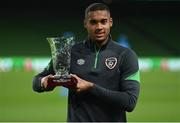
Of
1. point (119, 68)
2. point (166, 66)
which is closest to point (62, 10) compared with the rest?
point (166, 66)

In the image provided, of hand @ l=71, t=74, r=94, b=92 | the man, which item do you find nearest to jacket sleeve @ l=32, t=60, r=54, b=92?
the man

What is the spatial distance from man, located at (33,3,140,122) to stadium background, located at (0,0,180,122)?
2952mm

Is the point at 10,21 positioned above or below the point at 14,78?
above

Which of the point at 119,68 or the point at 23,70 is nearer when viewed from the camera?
the point at 119,68

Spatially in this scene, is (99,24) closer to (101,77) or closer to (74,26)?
(101,77)

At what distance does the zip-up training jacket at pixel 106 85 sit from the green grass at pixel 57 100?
300 centimetres

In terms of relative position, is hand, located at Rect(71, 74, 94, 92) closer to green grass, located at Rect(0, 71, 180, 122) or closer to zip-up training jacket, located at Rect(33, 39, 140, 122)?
zip-up training jacket, located at Rect(33, 39, 140, 122)

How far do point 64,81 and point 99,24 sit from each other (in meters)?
0.24

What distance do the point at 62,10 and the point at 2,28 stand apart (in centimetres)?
62

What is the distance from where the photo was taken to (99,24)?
1715 millimetres

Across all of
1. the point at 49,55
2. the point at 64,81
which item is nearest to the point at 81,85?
the point at 64,81

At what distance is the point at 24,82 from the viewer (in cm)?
487

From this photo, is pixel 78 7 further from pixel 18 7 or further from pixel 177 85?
pixel 177 85

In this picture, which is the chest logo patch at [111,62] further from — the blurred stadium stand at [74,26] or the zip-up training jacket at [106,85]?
the blurred stadium stand at [74,26]
